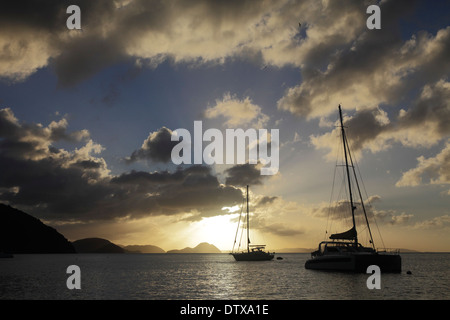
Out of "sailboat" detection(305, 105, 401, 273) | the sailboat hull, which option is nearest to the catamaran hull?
"sailboat" detection(305, 105, 401, 273)

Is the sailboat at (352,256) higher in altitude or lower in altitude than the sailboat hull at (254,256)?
higher

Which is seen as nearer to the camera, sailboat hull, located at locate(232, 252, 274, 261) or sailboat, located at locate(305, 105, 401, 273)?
sailboat, located at locate(305, 105, 401, 273)

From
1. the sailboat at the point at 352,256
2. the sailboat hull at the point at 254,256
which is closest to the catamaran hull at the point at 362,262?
the sailboat at the point at 352,256

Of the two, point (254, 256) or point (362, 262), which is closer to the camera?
point (362, 262)

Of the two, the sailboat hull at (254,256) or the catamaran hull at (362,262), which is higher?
the catamaran hull at (362,262)

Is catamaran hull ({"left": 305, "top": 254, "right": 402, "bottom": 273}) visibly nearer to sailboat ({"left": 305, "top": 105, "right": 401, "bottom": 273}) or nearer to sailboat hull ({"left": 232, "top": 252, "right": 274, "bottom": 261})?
sailboat ({"left": 305, "top": 105, "right": 401, "bottom": 273})

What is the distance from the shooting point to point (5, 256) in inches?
7451

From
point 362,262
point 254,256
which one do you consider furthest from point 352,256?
point 254,256

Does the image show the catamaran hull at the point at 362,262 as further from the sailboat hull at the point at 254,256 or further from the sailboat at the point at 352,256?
the sailboat hull at the point at 254,256

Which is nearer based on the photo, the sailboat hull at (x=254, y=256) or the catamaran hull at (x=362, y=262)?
the catamaran hull at (x=362, y=262)

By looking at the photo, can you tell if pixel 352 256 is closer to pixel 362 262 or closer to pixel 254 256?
pixel 362 262
